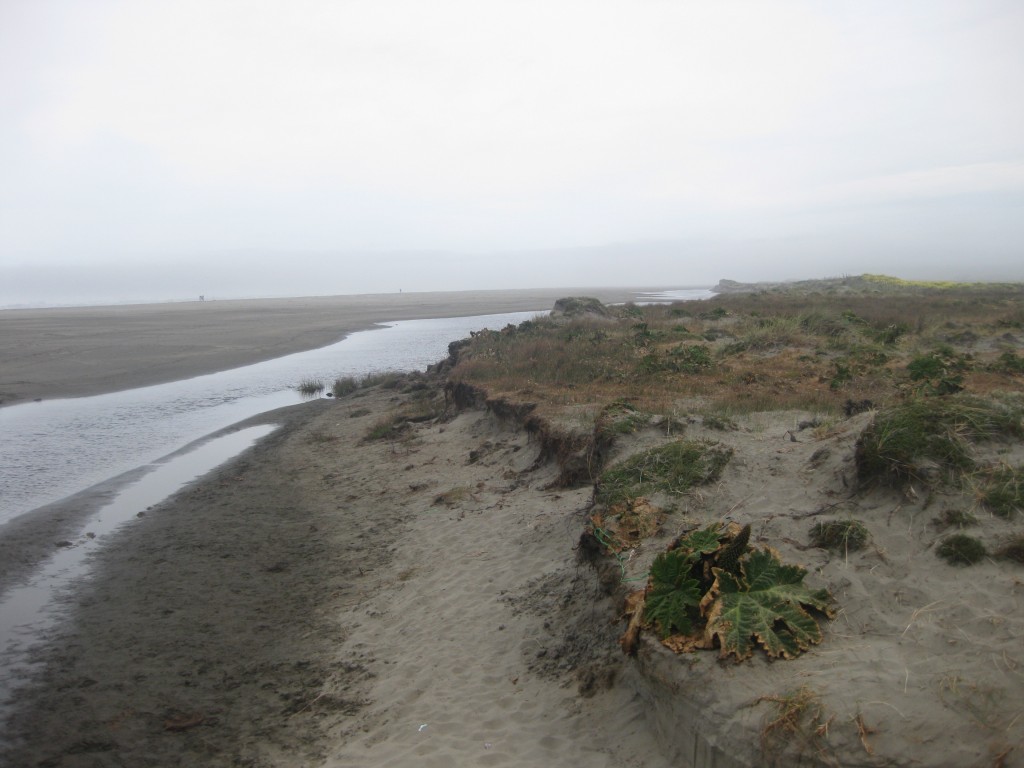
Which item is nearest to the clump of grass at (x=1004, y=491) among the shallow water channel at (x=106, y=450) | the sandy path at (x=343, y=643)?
the sandy path at (x=343, y=643)

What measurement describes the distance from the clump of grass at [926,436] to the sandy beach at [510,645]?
7.4 inches

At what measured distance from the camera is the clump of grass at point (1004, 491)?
457cm

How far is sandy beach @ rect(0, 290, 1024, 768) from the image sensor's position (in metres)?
3.56

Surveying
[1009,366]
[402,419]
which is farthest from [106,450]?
[1009,366]

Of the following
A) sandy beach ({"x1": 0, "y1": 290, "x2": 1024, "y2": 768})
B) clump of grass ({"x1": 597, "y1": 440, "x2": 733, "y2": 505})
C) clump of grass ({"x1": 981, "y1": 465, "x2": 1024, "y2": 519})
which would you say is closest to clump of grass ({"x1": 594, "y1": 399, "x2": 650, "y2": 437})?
sandy beach ({"x1": 0, "y1": 290, "x2": 1024, "y2": 768})

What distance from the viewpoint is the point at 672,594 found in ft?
14.9

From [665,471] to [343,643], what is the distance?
3.47m

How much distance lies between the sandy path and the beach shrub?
0.69 metres

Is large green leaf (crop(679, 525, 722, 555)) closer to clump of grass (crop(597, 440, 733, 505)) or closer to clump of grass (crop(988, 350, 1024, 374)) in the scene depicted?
clump of grass (crop(597, 440, 733, 505))

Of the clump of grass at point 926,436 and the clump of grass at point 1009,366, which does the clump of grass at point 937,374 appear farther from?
the clump of grass at point 926,436

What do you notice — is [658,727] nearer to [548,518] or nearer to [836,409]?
[548,518]

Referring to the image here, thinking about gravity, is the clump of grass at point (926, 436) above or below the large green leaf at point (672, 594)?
above

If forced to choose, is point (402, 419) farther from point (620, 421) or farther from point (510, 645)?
point (510, 645)

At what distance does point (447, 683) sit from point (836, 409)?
6.34m
